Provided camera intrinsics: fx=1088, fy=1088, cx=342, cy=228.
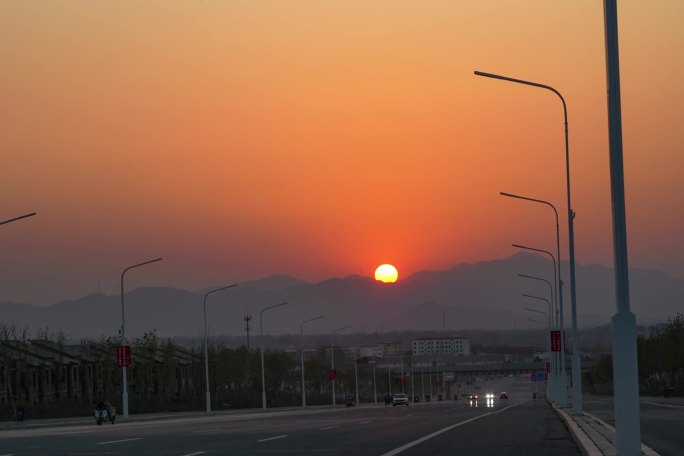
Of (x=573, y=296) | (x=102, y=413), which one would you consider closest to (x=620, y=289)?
(x=573, y=296)

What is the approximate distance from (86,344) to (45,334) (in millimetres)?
6072

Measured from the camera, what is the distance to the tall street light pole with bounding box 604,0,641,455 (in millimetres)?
16281

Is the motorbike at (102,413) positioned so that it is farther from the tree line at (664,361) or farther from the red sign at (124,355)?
the tree line at (664,361)

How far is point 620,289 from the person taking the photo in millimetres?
16859

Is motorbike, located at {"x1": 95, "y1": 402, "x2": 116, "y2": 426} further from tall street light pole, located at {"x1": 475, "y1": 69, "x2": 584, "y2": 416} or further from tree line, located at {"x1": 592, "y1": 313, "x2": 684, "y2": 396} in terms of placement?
tree line, located at {"x1": 592, "y1": 313, "x2": 684, "y2": 396}

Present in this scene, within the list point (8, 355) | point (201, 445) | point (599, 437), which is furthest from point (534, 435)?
point (8, 355)

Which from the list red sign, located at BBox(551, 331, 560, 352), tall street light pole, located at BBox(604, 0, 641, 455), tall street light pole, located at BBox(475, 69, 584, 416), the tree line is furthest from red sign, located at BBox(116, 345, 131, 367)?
the tree line

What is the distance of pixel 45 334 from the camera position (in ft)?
367

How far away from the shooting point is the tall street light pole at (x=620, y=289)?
53.4 feet

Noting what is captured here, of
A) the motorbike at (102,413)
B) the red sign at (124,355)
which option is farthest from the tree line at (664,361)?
the motorbike at (102,413)

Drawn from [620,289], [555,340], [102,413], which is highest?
[620,289]

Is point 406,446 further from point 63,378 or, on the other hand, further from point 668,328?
point 668,328

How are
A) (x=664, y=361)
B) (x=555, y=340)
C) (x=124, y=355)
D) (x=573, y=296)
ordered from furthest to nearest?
(x=664, y=361) < (x=555, y=340) < (x=124, y=355) < (x=573, y=296)

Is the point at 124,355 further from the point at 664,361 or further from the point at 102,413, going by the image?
the point at 664,361
